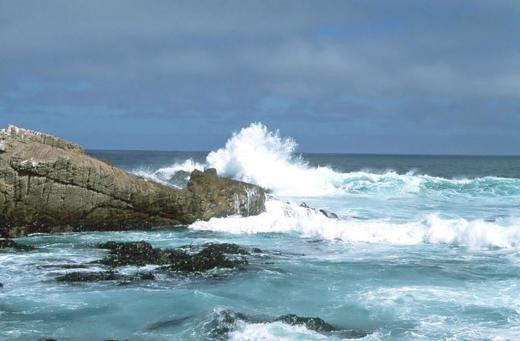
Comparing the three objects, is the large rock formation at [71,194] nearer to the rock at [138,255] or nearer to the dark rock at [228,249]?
the rock at [138,255]

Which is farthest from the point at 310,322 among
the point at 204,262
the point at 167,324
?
the point at 204,262

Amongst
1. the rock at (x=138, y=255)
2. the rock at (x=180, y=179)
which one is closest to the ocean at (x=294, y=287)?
the rock at (x=138, y=255)

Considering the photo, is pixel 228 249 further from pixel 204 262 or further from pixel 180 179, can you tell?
pixel 180 179

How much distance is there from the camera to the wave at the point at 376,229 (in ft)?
55.3

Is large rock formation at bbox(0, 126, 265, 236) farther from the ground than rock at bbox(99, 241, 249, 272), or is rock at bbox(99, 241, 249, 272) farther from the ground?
large rock formation at bbox(0, 126, 265, 236)

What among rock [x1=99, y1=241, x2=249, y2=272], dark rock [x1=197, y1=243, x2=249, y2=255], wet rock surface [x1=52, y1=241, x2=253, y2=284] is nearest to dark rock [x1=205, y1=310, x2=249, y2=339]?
wet rock surface [x1=52, y1=241, x2=253, y2=284]

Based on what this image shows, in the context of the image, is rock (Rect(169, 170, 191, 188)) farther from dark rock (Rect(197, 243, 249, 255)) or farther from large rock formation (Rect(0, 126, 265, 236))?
dark rock (Rect(197, 243, 249, 255))

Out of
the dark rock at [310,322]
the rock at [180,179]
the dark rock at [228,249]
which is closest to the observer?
the dark rock at [310,322]

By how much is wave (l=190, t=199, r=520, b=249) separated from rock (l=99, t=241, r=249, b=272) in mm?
4318

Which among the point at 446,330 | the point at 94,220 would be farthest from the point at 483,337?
the point at 94,220

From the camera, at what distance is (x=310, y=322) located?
361 inches

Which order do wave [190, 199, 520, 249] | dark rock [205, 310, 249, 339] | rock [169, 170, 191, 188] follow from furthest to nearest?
rock [169, 170, 191, 188]
wave [190, 199, 520, 249]
dark rock [205, 310, 249, 339]

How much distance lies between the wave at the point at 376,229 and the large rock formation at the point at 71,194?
0.98m

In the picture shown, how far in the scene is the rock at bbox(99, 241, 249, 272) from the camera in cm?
1288
